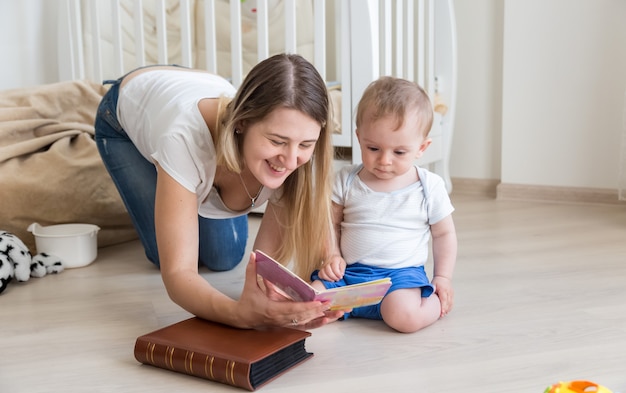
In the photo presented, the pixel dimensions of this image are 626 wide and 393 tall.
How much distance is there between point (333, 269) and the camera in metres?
1.39

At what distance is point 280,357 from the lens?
3.71 feet

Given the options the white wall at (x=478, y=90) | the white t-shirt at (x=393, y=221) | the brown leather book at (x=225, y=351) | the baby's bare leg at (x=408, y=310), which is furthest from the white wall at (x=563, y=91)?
the brown leather book at (x=225, y=351)

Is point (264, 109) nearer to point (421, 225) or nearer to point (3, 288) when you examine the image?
point (421, 225)

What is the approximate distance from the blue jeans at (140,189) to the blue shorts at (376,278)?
0.36m

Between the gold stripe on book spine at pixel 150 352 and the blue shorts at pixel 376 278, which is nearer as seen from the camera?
the gold stripe on book spine at pixel 150 352

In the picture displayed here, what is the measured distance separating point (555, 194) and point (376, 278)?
53.8 inches

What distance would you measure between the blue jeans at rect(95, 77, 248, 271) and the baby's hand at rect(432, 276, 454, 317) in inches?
21.4

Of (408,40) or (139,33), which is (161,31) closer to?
(139,33)

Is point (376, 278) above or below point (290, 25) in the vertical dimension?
below

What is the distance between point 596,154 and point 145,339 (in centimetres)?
183

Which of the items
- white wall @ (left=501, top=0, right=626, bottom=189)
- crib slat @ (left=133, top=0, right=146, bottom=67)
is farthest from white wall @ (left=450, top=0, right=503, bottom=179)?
crib slat @ (left=133, top=0, right=146, bottom=67)

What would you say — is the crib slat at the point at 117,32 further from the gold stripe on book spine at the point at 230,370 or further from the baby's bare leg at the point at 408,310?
the gold stripe on book spine at the point at 230,370

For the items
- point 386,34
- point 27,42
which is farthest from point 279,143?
point 27,42

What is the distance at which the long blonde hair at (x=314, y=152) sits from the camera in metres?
1.17
